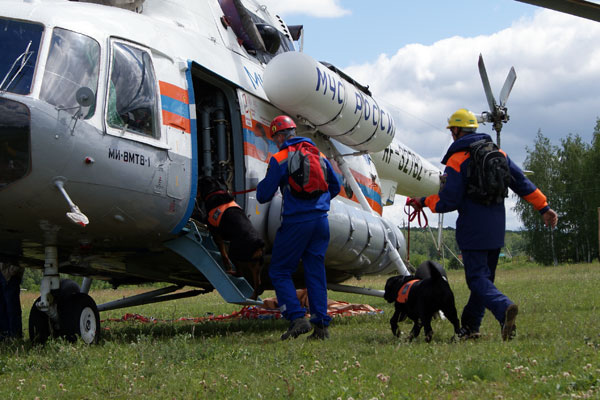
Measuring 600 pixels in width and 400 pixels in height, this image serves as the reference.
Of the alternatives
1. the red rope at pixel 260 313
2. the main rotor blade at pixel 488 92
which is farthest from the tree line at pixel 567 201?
the red rope at pixel 260 313

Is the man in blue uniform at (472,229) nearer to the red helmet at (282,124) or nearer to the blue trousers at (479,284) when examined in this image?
the blue trousers at (479,284)

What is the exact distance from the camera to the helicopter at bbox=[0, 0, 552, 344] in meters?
6.05

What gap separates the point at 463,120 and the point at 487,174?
766 mm

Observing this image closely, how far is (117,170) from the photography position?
21.2 ft

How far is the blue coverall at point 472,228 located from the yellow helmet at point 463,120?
0.61ft

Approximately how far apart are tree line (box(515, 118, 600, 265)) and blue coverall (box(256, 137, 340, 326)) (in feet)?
180

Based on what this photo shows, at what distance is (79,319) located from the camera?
6.80 metres

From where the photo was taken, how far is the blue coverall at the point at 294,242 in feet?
24.1

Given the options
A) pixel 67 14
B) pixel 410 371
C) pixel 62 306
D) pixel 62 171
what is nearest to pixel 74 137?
pixel 62 171

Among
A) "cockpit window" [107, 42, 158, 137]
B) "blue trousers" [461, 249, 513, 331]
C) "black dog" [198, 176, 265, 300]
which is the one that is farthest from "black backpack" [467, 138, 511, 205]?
"cockpit window" [107, 42, 158, 137]

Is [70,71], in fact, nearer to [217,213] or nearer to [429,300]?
[217,213]

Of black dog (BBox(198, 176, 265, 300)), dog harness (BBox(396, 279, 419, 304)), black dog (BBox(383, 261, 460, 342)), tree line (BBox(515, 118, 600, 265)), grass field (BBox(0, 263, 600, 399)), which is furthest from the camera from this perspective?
tree line (BBox(515, 118, 600, 265))

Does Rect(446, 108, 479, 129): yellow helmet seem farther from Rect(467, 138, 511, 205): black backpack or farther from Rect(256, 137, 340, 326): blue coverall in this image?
Rect(256, 137, 340, 326): blue coverall

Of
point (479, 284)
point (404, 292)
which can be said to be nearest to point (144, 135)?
point (404, 292)
